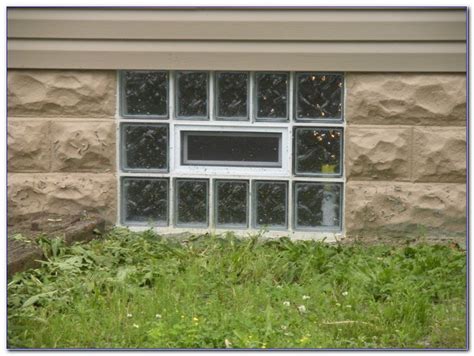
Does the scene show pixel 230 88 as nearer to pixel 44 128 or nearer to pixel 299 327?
pixel 44 128

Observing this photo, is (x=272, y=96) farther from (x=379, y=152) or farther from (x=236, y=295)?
(x=236, y=295)

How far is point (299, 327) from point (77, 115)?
7.74 feet

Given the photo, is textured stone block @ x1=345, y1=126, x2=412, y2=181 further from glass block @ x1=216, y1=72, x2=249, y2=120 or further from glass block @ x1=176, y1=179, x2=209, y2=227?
glass block @ x1=176, y1=179, x2=209, y2=227

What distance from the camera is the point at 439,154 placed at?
20.1ft

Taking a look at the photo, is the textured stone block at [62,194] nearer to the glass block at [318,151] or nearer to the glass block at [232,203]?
the glass block at [232,203]

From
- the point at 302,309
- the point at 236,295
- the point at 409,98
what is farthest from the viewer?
the point at 409,98

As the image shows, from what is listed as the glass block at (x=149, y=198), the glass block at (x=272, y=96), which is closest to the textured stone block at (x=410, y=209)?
the glass block at (x=272, y=96)

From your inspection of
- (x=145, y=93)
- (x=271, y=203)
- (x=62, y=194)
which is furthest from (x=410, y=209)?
(x=62, y=194)

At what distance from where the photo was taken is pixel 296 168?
20.6 ft

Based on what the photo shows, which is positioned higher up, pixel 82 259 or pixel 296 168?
pixel 296 168

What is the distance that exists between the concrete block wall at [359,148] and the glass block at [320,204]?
9cm

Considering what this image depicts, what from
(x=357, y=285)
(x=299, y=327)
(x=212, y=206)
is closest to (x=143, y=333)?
(x=299, y=327)

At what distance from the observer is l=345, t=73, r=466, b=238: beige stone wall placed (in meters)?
6.09

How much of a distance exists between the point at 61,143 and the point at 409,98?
2231 mm
